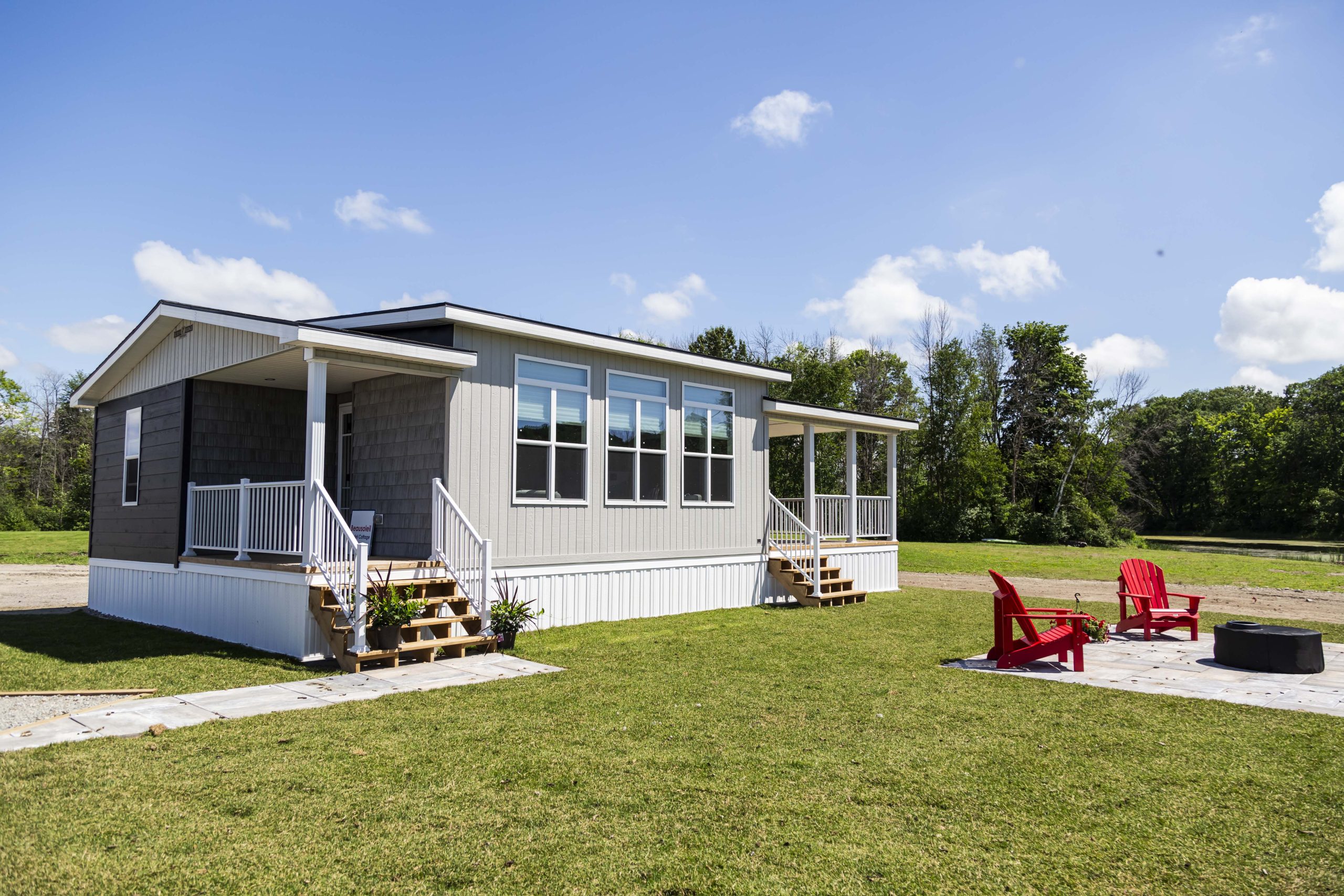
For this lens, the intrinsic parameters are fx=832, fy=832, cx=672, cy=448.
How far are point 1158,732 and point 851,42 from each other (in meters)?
12.0

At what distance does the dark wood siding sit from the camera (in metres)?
11.2

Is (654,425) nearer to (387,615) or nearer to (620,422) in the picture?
(620,422)

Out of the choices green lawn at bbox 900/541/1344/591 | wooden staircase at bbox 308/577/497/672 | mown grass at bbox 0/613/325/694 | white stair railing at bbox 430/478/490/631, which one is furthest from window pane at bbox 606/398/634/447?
green lawn at bbox 900/541/1344/591

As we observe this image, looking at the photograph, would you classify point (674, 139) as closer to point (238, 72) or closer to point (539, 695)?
point (238, 72)

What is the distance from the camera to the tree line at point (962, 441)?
34.9 metres

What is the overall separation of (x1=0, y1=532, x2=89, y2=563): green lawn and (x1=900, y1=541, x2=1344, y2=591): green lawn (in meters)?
23.0

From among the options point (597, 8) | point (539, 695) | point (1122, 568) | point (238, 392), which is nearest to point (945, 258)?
point (597, 8)

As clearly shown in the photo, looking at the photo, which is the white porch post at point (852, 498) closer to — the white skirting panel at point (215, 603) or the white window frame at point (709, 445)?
the white window frame at point (709, 445)

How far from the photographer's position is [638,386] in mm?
12180

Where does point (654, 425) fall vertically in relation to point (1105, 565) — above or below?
above

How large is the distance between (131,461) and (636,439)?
25.5 ft

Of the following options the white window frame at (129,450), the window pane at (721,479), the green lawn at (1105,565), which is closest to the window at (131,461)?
the white window frame at (129,450)

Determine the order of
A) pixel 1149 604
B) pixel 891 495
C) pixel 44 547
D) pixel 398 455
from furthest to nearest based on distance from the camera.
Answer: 1. pixel 44 547
2. pixel 891 495
3. pixel 398 455
4. pixel 1149 604

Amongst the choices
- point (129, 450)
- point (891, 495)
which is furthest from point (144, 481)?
point (891, 495)
